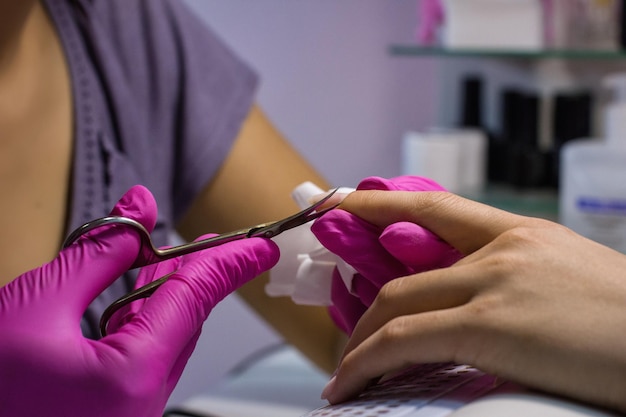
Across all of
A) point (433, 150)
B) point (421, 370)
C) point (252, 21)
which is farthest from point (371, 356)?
point (252, 21)

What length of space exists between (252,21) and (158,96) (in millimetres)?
514

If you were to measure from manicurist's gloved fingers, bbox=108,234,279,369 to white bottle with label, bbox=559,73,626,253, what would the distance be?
2.51ft

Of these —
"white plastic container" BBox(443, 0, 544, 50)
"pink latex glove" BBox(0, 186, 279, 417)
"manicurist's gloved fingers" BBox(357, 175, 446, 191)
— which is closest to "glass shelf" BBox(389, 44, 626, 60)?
"white plastic container" BBox(443, 0, 544, 50)

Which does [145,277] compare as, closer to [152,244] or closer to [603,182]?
[152,244]

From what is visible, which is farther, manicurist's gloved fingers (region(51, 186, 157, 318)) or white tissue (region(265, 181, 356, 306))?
white tissue (region(265, 181, 356, 306))

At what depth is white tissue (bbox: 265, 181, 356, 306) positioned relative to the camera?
49 cm

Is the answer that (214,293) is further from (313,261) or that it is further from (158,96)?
(158,96)

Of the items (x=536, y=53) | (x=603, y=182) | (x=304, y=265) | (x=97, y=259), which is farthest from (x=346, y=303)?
(x=536, y=53)

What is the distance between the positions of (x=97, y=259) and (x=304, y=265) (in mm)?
143

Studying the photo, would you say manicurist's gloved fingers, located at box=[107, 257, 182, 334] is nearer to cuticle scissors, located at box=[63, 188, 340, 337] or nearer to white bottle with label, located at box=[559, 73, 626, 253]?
cuticle scissors, located at box=[63, 188, 340, 337]

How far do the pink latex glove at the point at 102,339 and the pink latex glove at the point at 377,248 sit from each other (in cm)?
5

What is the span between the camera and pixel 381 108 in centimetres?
142

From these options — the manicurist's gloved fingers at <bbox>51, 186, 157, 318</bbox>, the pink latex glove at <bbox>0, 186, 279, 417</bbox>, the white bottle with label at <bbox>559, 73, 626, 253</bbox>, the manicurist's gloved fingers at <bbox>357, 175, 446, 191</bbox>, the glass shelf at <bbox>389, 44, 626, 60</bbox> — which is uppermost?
the glass shelf at <bbox>389, 44, 626, 60</bbox>

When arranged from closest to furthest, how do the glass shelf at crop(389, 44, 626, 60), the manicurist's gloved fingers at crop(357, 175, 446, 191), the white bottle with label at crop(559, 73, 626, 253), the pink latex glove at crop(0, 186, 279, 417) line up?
the pink latex glove at crop(0, 186, 279, 417), the manicurist's gloved fingers at crop(357, 175, 446, 191), the white bottle with label at crop(559, 73, 626, 253), the glass shelf at crop(389, 44, 626, 60)
